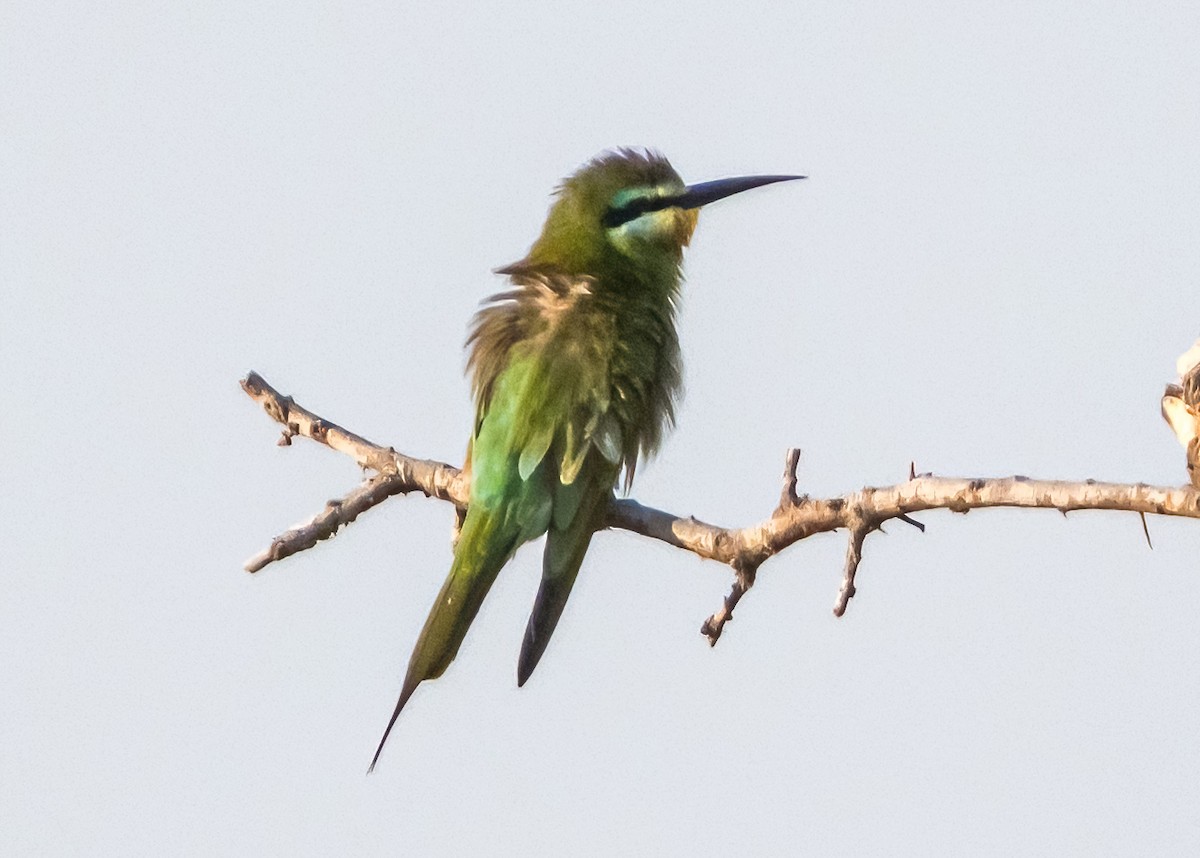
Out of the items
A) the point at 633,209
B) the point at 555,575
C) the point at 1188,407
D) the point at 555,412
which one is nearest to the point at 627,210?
the point at 633,209

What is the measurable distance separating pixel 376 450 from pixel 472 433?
0.80 feet

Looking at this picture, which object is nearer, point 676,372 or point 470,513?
point 470,513

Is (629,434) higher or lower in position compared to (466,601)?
higher

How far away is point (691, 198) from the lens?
14.6 feet

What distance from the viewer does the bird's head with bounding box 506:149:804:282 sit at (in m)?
4.31

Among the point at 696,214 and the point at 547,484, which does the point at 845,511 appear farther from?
the point at 696,214

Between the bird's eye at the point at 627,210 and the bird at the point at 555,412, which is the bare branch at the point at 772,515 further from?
the bird's eye at the point at 627,210

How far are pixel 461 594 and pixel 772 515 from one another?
0.91 meters

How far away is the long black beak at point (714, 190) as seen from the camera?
14.5 ft

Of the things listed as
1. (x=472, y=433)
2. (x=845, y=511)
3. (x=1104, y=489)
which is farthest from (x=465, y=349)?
(x=1104, y=489)

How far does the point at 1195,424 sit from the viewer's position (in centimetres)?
270

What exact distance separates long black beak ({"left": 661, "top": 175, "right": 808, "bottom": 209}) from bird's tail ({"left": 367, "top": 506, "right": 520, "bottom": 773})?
1115mm

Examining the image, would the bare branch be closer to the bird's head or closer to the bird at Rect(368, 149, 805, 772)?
the bird at Rect(368, 149, 805, 772)

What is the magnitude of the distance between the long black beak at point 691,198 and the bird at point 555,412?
7cm
